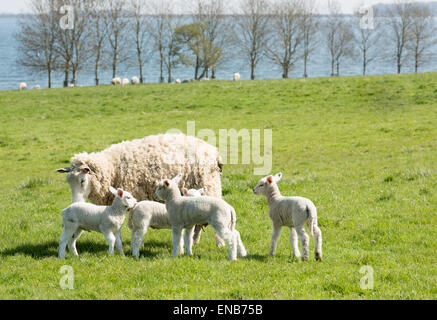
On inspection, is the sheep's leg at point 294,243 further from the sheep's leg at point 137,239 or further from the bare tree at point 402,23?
the bare tree at point 402,23

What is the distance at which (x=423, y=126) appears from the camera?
23.1 metres

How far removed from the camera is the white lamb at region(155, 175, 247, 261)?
7262 mm

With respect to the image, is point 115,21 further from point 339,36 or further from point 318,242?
point 318,242

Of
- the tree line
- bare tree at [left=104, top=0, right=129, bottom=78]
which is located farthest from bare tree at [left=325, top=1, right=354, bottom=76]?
bare tree at [left=104, top=0, right=129, bottom=78]

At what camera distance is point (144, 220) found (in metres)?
7.72

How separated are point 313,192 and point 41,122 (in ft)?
72.2

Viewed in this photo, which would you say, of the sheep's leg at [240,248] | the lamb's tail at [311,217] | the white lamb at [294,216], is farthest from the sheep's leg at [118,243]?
the lamb's tail at [311,217]

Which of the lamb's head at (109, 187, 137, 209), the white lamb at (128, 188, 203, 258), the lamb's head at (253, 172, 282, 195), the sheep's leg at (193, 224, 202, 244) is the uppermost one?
the lamb's head at (253, 172, 282, 195)

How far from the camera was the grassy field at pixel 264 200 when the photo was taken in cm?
659

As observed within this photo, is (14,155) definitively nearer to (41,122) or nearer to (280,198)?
(41,122)

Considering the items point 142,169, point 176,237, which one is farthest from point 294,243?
point 142,169

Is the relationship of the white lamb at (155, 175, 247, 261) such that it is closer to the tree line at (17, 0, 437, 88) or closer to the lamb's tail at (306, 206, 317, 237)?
the lamb's tail at (306, 206, 317, 237)

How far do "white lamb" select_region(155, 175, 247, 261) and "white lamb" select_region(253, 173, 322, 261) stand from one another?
2.16ft
